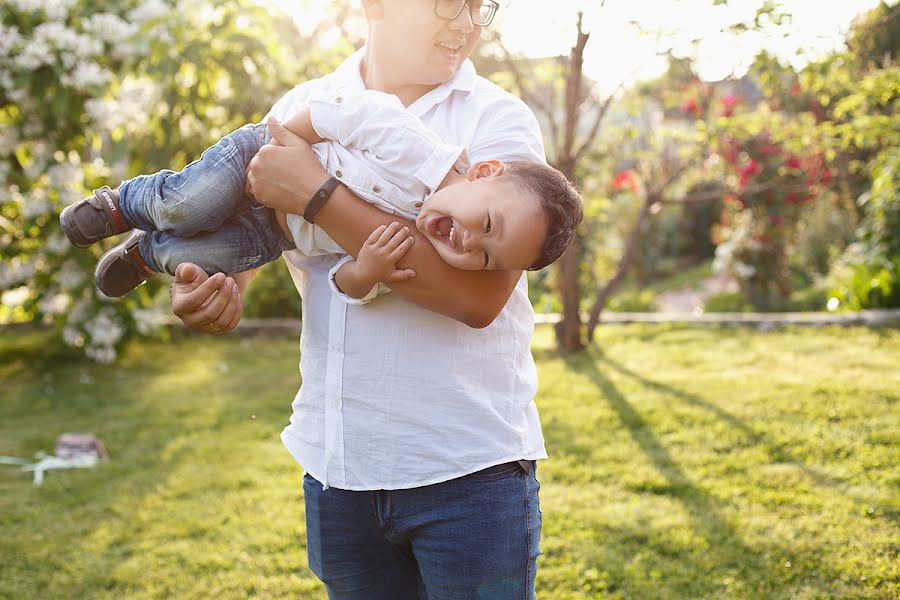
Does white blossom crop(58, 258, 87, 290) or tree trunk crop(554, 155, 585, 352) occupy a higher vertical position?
white blossom crop(58, 258, 87, 290)

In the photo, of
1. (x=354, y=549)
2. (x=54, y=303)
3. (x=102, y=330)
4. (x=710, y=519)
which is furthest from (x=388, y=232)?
(x=54, y=303)

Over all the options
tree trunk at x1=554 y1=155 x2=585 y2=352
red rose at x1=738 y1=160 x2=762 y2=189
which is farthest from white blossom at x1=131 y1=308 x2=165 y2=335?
red rose at x1=738 y1=160 x2=762 y2=189

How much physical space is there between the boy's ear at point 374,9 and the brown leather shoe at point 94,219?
0.63 metres

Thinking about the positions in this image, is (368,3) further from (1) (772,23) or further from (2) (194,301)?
(1) (772,23)

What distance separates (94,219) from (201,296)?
0.41 m

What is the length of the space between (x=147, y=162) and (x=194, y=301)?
4757mm

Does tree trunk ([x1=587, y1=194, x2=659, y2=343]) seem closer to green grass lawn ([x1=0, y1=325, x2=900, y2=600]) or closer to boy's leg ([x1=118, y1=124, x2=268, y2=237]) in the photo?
green grass lawn ([x1=0, y1=325, x2=900, y2=600])

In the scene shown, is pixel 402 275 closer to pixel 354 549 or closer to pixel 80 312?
pixel 354 549

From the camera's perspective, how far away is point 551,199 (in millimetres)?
1410

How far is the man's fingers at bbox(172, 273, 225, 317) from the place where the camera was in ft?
4.70

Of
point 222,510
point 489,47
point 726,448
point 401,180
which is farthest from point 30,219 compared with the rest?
point 401,180

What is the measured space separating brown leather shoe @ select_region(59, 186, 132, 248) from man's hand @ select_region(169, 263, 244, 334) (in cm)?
32

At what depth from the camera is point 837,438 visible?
152 inches

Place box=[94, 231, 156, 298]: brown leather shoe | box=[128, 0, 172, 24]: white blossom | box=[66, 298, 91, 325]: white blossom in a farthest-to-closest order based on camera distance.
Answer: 1. box=[66, 298, 91, 325]: white blossom
2. box=[128, 0, 172, 24]: white blossom
3. box=[94, 231, 156, 298]: brown leather shoe
